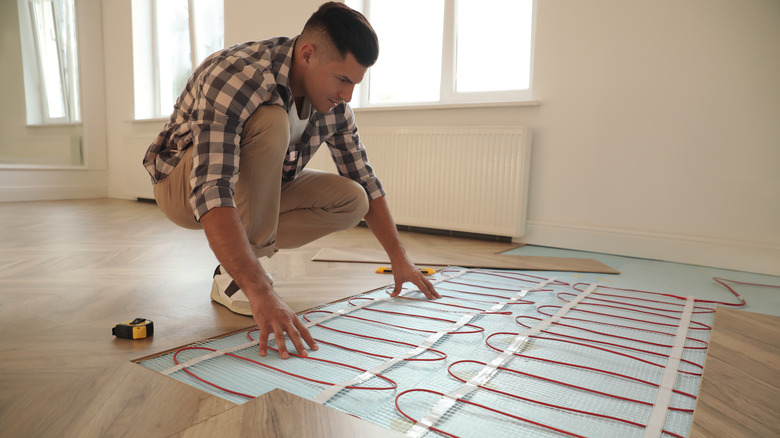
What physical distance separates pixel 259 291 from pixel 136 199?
5.05 meters

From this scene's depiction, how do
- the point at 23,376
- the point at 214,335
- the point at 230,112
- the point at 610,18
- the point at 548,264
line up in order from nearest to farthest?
the point at 23,376 < the point at 230,112 < the point at 214,335 < the point at 548,264 < the point at 610,18

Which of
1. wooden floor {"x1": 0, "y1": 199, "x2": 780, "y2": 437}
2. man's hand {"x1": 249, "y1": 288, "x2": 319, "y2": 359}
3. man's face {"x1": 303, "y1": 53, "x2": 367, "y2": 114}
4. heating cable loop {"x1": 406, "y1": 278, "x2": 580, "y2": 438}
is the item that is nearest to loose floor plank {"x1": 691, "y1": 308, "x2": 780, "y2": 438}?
wooden floor {"x1": 0, "y1": 199, "x2": 780, "y2": 437}

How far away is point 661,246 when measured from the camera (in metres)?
2.75

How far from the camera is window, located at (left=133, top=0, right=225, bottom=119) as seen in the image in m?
4.98

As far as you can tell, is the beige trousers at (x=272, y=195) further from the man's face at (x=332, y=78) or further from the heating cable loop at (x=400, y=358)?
the heating cable loop at (x=400, y=358)

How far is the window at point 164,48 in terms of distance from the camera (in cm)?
498

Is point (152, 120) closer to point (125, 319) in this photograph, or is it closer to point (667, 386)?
point (125, 319)

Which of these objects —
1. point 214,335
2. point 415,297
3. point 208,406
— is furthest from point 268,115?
point 415,297

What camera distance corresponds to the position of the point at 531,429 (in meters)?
0.95

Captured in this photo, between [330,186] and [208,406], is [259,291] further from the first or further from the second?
[330,186]

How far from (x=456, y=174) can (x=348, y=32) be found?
206cm

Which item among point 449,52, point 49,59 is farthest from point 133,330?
point 49,59

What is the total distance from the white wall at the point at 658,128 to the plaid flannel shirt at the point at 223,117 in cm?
178

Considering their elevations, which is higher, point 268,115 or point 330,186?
point 268,115
